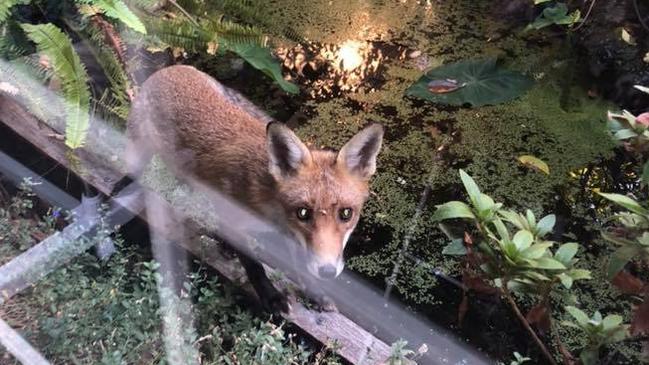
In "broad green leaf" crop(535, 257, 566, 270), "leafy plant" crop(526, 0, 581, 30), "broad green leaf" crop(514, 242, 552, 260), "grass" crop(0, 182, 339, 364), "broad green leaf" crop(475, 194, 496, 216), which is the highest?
"leafy plant" crop(526, 0, 581, 30)

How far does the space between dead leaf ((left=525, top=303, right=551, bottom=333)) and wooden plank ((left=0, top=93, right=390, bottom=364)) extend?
0.56m

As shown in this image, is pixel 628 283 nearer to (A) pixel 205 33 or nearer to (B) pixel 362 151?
(B) pixel 362 151

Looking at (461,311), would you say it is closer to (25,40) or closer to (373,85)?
(373,85)

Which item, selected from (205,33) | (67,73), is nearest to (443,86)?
(205,33)

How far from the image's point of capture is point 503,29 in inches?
182

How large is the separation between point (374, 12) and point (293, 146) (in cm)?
260

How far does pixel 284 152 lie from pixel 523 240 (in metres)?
0.92

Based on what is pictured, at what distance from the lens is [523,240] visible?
219 centimetres

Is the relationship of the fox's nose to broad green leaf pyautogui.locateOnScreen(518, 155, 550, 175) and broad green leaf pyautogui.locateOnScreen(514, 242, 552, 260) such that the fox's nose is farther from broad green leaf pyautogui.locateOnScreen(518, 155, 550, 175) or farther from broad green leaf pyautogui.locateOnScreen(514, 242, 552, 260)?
broad green leaf pyautogui.locateOnScreen(518, 155, 550, 175)

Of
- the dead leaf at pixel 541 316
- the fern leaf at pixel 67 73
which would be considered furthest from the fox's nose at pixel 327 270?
the fern leaf at pixel 67 73

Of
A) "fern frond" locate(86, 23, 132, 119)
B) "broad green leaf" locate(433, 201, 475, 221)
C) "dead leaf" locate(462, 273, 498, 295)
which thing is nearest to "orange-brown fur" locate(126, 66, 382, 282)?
"fern frond" locate(86, 23, 132, 119)

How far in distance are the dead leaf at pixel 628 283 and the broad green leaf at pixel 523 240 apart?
0.37 metres

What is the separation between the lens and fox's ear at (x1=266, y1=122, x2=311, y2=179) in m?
2.38

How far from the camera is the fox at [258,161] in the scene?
2.42 metres
